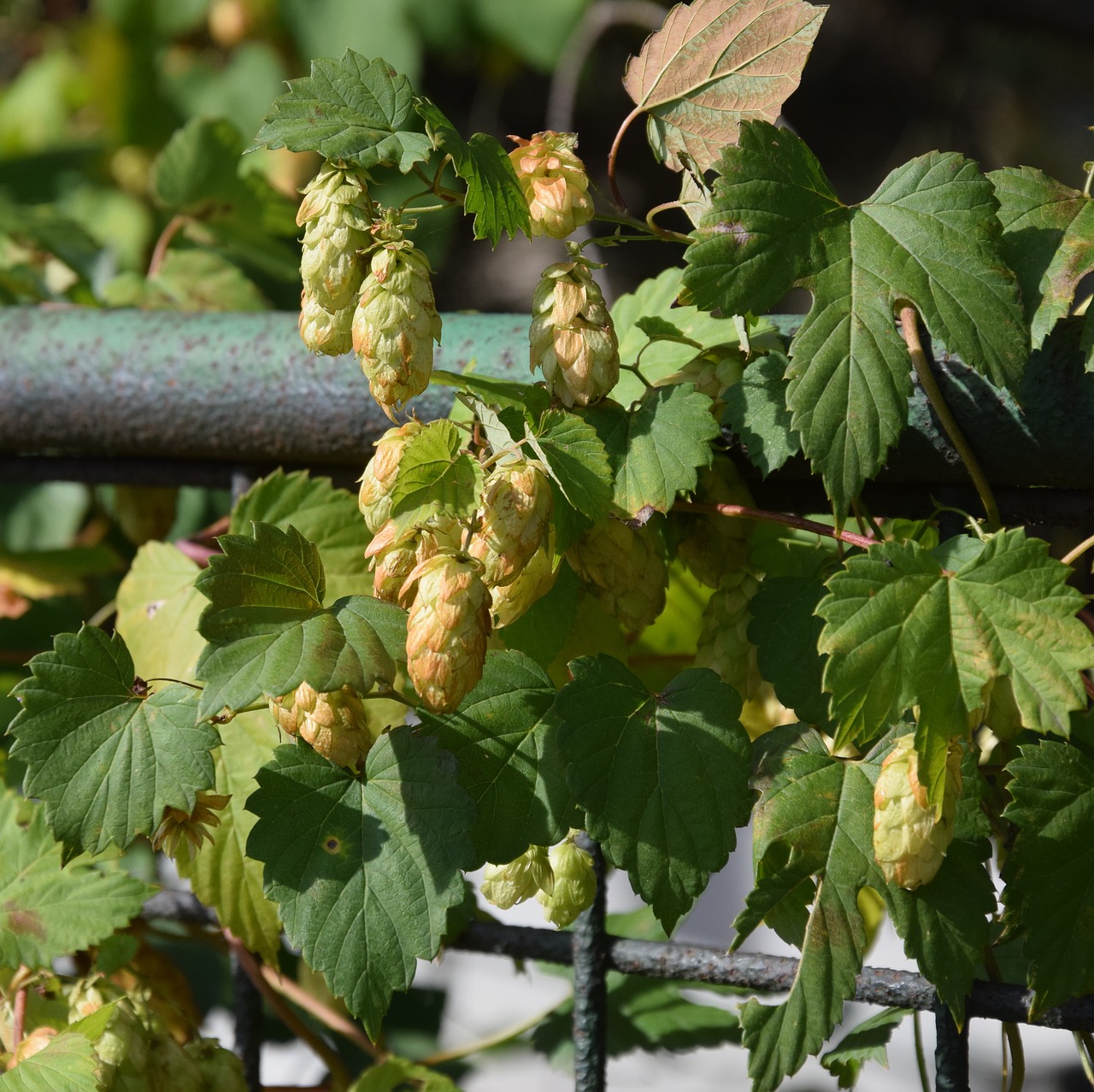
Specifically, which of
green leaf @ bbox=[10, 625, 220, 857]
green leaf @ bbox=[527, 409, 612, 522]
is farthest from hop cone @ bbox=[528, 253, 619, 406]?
green leaf @ bbox=[10, 625, 220, 857]

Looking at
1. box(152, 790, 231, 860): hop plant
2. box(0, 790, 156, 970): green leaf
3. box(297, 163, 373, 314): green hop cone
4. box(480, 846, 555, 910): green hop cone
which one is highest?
box(297, 163, 373, 314): green hop cone

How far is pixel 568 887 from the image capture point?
0.67m

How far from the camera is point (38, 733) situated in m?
0.60

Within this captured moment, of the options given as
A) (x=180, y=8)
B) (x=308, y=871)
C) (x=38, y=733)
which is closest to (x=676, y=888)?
(x=308, y=871)

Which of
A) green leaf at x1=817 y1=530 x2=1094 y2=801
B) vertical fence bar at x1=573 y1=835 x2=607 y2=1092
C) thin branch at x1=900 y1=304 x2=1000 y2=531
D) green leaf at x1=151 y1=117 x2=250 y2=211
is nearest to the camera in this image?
green leaf at x1=817 y1=530 x2=1094 y2=801

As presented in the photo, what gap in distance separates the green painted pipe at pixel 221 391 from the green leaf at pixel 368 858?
26 cm

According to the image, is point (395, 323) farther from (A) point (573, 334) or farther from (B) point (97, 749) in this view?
(B) point (97, 749)

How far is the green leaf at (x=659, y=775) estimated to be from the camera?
1.87ft

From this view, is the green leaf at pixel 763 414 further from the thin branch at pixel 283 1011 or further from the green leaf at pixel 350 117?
the thin branch at pixel 283 1011

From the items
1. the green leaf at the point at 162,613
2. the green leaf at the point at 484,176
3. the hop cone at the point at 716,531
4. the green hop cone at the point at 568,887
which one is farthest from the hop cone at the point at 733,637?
the green leaf at the point at 162,613

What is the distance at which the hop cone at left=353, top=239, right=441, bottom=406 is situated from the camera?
0.54 metres

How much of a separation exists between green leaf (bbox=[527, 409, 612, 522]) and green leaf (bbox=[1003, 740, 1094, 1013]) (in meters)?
0.22

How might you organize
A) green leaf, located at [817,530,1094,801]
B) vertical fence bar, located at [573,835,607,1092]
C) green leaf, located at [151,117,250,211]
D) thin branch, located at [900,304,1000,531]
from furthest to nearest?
green leaf, located at [151,117,250,211], vertical fence bar, located at [573,835,607,1092], thin branch, located at [900,304,1000,531], green leaf, located at [817,530,1094,801]

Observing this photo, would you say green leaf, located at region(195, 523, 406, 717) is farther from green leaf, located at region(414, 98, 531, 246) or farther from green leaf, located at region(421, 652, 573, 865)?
green leaf, located at region(414, 98, 531, 246)
